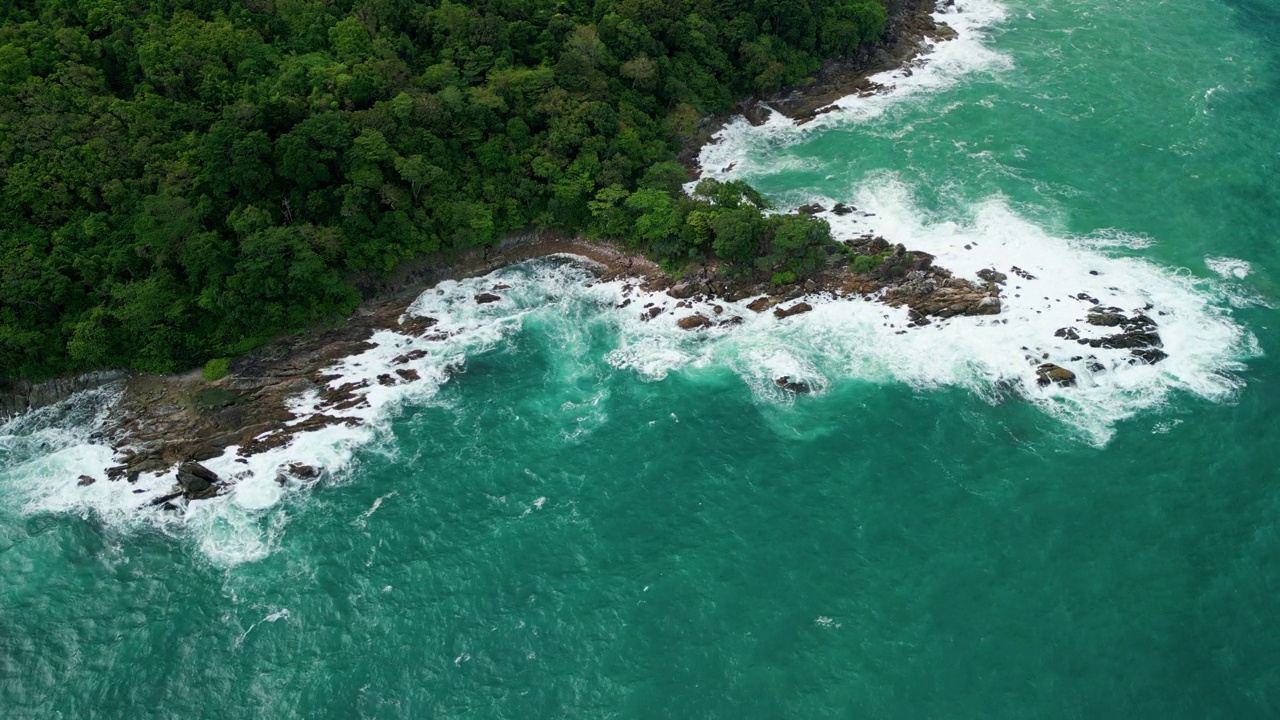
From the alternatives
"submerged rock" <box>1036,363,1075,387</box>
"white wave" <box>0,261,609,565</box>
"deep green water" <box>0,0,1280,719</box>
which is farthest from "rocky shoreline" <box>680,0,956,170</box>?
"submerged rock" <box>1036,363,1075,387</box>

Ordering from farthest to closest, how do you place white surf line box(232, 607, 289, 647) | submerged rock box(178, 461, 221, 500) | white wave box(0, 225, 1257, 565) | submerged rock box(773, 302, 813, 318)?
submerged rock box(773, 302, 813, 318) → white wave box(0, 225, 1257, 565) → submerged rock box(178, 461, 221, 500) → white surf line box(232, 607, 289, 647)

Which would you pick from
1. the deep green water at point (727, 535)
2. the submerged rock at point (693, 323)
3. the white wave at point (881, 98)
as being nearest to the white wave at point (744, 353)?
the deep green water at point (727, 535)

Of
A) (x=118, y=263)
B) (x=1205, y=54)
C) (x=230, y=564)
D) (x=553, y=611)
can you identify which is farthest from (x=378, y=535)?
(x=1205, y=54)

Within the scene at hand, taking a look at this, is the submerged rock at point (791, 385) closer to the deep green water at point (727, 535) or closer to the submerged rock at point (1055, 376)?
the deep green water at point (727, 535)

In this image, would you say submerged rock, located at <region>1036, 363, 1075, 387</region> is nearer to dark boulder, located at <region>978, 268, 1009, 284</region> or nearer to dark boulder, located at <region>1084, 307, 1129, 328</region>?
dark boulder, located at <region>1084, 307, 1129, 328</region>

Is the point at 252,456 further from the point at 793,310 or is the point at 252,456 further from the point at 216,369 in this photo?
the point at 793,310

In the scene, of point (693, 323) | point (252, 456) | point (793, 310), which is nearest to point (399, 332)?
point (252, 456)
